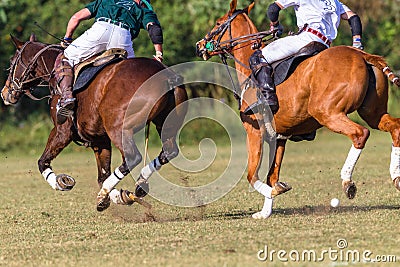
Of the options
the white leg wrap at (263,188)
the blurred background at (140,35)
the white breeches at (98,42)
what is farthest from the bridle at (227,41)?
the blurred background at (140,35)

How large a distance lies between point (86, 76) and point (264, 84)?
2194 millimetres

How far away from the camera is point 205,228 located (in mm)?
9234

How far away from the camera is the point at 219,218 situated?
1041cm

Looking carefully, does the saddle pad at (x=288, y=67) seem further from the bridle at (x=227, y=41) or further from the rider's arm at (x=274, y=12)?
the bridle at (x=227, y=41)

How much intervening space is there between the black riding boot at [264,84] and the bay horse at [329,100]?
7cm

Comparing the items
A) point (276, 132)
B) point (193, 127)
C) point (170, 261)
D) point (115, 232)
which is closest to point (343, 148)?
point (193, 127)

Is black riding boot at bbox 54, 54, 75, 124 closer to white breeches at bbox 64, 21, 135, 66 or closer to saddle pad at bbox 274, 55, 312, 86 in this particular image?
white breeches at bbox 64, 21, 135, 66

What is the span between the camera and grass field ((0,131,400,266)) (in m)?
7.51

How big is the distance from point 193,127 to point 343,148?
205 inches

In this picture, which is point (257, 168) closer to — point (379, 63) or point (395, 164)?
point (395, 164)

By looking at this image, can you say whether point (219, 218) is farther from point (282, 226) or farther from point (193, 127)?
point (193, 127)

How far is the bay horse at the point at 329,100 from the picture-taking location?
9.38m

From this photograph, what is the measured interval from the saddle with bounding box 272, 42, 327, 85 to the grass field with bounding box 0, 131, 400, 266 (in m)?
1.65

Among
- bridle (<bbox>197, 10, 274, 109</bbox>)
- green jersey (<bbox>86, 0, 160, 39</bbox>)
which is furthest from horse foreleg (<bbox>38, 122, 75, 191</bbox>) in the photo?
bridle (<bbox>197, 10, 274, 109</bbox>)
